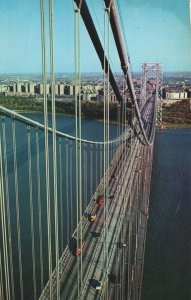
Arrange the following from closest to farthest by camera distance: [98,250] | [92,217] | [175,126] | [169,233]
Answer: [98,250]
[92,217]
[169,233]
[175,126]

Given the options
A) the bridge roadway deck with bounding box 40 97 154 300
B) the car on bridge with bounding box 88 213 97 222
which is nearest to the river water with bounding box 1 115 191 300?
the bridge roadway deck with bounding box 40 97 154 300

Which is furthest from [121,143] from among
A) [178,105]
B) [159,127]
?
[178,105]

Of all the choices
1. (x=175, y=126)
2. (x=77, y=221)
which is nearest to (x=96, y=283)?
(x=77, y=221)

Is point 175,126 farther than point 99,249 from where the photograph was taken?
Yes

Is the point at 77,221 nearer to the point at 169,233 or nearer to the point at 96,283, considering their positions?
the point at 96,283

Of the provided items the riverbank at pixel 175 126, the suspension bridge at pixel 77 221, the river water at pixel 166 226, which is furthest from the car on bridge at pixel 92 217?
the riverbank at pixel 175 126

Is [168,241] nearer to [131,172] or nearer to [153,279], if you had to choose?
[153,279]

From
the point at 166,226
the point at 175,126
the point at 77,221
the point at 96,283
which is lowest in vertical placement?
the point at 166,226

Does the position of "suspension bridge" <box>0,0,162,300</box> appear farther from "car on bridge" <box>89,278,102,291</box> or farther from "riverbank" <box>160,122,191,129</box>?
"riverbank" <box>160,122,191,129</box>

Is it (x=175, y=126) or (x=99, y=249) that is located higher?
(x=99, y=249)
